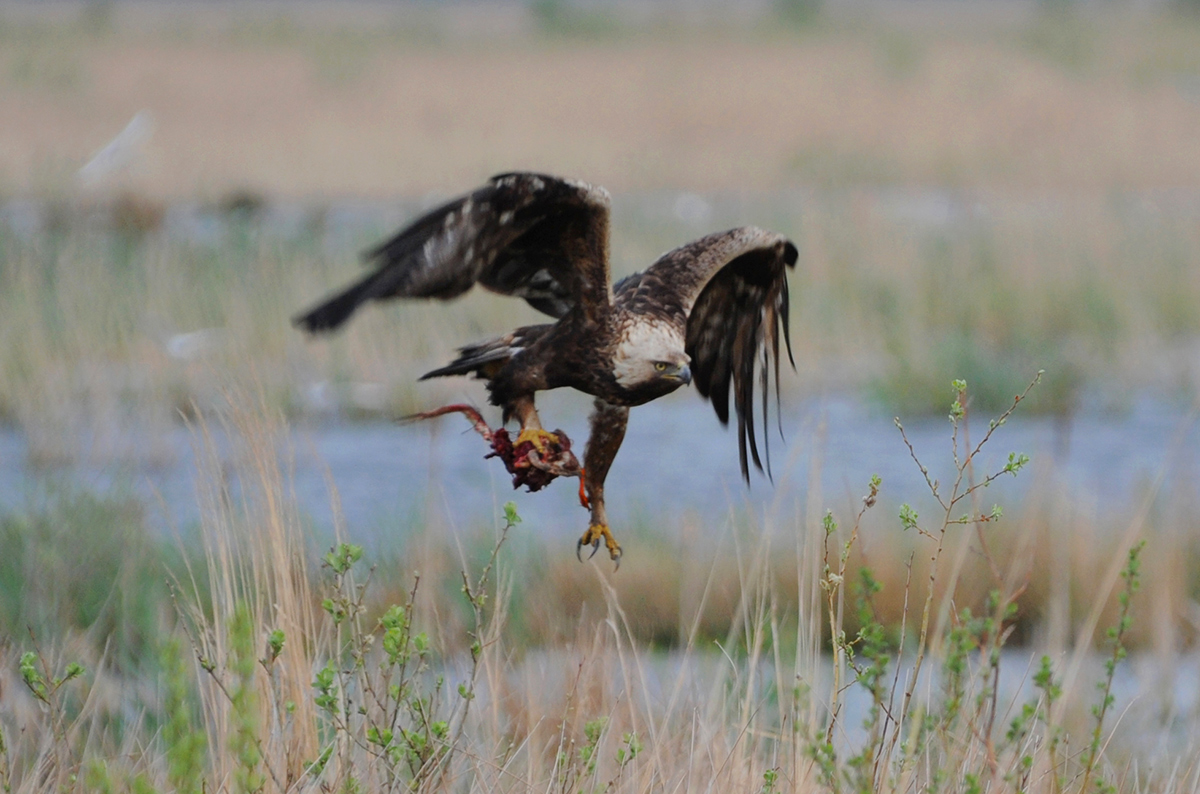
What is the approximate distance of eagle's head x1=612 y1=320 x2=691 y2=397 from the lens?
311 centimetres

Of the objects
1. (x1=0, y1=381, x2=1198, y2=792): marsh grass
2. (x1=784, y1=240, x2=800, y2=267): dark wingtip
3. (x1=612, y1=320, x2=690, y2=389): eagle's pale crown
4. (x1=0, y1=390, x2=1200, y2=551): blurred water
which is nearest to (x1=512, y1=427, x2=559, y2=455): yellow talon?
(x1=0, y1=381, x2=1198, y2=792): marsh grass

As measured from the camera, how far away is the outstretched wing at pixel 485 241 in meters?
2.89

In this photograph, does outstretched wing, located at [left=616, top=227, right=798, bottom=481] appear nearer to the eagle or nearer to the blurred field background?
the eagle

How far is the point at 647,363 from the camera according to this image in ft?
10.3

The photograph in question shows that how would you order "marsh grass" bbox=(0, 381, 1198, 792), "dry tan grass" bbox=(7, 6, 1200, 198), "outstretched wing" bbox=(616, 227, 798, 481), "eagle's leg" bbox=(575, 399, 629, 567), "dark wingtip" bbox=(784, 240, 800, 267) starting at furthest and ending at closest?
"dry tan grass" bbox=(7, 6, 1200, 198) < "dark wingtip" bbox=(784, 240, 800, 267) < "outstretched wing" bbox=(616, 227, 798, 481) < "eagle's leg" bbox=(575, 399, 629, 567) < "marsh grass" bbox=(0, 381, 1198, 792)

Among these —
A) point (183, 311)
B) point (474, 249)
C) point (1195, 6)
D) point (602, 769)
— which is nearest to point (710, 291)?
point (474, 249)

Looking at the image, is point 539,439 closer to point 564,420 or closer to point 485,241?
point 485,241

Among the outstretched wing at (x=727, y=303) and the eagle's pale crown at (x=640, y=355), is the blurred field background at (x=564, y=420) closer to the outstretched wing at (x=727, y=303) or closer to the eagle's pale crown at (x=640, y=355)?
the eagle's pale crown at (x=640, y=355)

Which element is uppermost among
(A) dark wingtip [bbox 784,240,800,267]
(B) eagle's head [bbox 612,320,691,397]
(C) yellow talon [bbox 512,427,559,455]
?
(A) dark wingtip [bbox 784,240,800,267]

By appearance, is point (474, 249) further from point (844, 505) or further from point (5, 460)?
point (5, 460)

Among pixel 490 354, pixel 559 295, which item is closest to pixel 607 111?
pixel 559 295

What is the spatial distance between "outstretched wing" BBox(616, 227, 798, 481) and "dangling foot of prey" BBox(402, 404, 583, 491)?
0.59 meters

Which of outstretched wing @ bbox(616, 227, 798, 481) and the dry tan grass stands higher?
the dry tan grass

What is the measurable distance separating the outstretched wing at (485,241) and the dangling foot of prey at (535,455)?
1.08 ft
